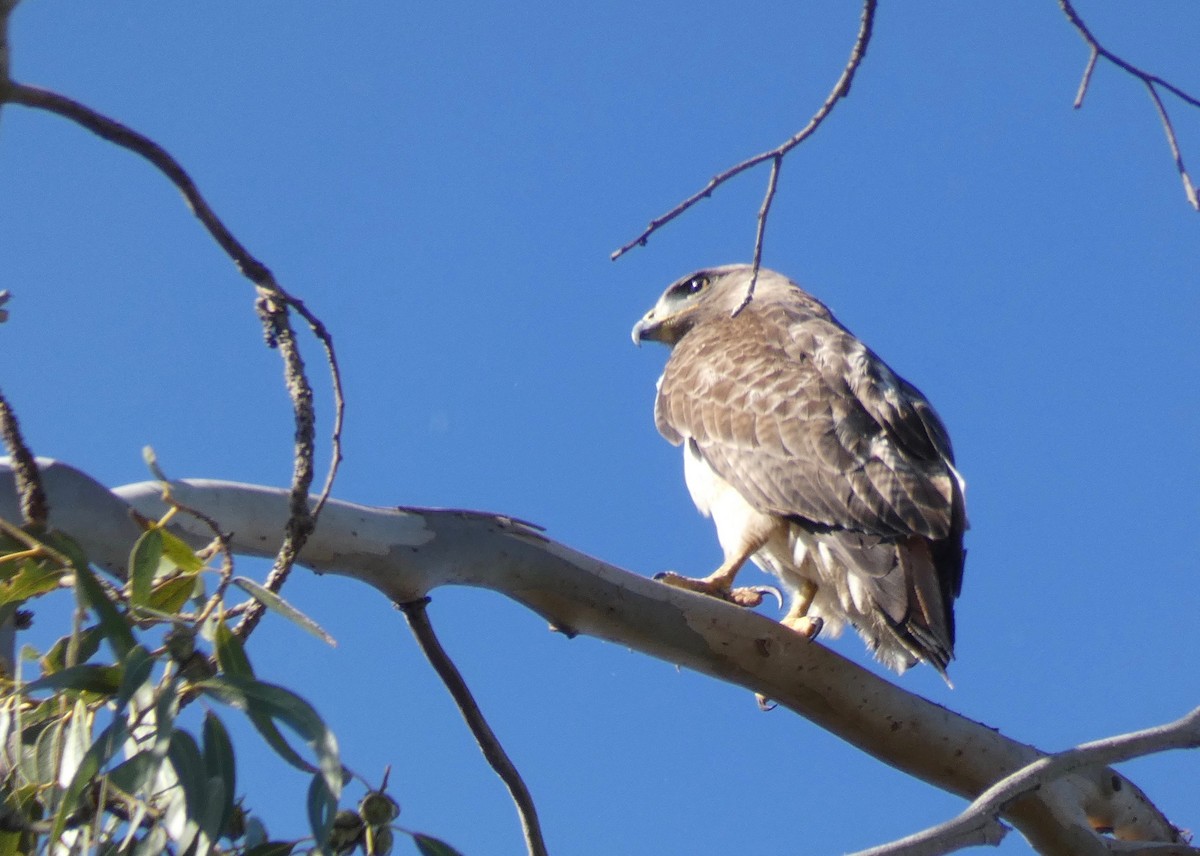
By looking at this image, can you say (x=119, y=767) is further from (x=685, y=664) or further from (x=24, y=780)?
(x=685, y=664)

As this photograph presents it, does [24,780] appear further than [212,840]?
Yes

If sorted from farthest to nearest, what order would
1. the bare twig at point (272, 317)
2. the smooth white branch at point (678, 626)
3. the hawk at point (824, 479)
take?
the hawk at point (824, 479)
the smooth white branch at point (678, 626)
the bare twig at point (272, 317)

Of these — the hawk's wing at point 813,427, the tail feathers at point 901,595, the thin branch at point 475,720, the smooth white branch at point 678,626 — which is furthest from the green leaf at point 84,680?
the hawk's wing at point 813,427

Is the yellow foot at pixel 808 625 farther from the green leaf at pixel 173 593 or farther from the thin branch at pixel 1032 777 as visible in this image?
the green leaf at pixel 173 593

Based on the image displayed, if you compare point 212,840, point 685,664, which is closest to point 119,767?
point 212,840

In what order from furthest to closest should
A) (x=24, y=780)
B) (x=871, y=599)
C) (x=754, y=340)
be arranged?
(x=754, y=340), (x=871, y=599), (x=24, y=780)

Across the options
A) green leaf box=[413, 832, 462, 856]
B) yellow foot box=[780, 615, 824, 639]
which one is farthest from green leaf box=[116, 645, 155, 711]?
yellow foot box=[780, 615, 824, 639]

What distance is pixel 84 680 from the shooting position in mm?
1919

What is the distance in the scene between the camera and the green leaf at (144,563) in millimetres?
1966

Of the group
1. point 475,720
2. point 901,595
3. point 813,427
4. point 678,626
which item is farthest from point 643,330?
point 475,720

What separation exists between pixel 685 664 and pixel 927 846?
3.25 ft

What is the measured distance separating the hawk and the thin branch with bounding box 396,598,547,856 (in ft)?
3.82

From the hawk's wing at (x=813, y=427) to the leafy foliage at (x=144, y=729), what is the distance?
2.43 metres

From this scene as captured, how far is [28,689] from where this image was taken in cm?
187
